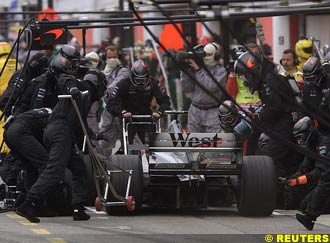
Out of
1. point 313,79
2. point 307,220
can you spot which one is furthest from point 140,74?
point 307,220

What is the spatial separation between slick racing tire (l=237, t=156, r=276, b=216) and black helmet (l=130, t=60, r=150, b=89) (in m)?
1.95

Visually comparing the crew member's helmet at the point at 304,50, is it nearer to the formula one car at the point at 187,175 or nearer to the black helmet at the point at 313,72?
the formula one car at the point at 187,175

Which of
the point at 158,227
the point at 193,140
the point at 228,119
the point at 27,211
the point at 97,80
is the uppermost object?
the point at 97,80

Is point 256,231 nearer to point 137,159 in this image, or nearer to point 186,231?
point 186,231

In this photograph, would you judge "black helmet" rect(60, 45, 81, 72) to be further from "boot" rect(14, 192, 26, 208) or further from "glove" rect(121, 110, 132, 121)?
"boot" rect(14, 192, 26, 208)

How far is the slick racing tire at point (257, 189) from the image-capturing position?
12195 mm

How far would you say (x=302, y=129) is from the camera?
12.6m

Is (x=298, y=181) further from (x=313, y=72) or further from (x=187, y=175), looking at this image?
(x=187, y=175)

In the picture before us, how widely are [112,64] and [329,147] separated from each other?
6587 millimetres

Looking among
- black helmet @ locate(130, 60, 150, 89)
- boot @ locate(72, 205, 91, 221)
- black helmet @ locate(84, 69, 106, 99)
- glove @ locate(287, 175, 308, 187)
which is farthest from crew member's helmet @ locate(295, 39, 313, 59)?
boot @ locate(72, 205, 91, 221)

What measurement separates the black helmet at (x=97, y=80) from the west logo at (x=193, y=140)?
0.97m

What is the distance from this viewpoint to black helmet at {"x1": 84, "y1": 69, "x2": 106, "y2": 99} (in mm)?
12716

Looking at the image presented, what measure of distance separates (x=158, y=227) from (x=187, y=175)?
1057 mm

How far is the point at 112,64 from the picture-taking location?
56.3 feet
